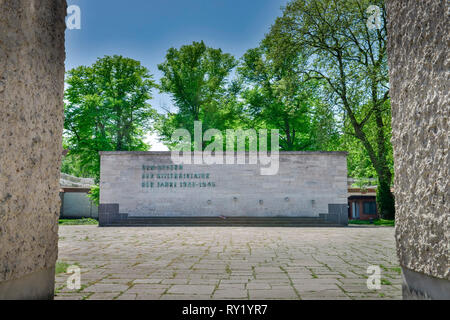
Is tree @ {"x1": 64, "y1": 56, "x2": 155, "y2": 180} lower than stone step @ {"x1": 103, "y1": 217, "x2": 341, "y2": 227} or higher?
higher

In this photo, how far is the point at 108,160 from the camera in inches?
799

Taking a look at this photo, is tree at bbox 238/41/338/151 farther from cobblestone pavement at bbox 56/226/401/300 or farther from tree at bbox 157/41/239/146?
cobblestone pavement at bbox 56/226/401/300

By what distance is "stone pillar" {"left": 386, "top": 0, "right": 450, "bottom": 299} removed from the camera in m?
2.11

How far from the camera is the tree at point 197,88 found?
1169 inches

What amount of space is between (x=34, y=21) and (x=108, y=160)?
1860cm

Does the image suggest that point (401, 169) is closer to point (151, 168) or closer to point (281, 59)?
point (151, 168)

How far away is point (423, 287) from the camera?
2371mm

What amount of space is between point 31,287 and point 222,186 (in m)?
17.8

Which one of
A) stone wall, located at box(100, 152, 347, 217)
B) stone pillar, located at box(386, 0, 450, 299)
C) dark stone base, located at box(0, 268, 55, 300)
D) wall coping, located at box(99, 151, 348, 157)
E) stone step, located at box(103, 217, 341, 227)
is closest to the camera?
stone pillar, located at box(386, 0, 450, 299)

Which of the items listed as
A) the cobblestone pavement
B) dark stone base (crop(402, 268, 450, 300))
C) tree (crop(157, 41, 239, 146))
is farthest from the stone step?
dark stone base (crop(402, 268, 450, 300))

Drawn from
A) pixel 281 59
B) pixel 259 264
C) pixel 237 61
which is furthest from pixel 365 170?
pixel 259 264

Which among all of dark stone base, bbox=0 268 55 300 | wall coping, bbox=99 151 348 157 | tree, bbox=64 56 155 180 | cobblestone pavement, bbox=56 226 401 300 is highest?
tree, bbox=64 56 155 180

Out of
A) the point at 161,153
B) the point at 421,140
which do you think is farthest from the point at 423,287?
the point at 161,153

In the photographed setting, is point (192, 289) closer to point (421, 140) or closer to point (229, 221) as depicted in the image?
point (421, 140)
